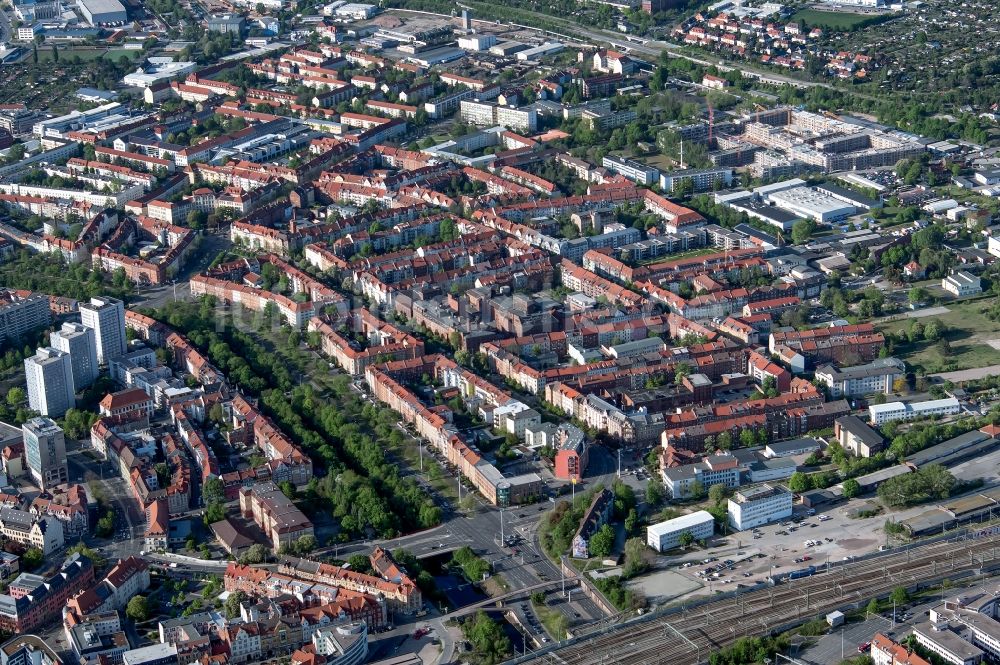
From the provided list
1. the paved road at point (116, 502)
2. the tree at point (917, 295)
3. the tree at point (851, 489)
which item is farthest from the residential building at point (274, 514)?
the tree at point (917, 295)

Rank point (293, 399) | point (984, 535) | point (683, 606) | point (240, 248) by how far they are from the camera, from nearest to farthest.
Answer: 1. point (683, 606)
2. point (984, 535)
3. point (293, 399)
4. point (240, 248)

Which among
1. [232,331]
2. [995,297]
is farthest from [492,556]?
[995,297]

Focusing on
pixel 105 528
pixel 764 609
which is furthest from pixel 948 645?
pixel 105 528

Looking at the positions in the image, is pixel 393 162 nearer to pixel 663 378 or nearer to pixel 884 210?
pixel 884 210

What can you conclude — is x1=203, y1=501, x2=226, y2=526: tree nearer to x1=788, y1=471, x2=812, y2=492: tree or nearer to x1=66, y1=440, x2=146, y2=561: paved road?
x1=66, y1=440, x2=146, y2=561: paved road

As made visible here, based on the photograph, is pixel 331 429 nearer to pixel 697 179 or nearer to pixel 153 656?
pixel 153 656

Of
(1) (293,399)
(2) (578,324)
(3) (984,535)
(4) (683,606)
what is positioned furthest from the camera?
(2) (578,324)

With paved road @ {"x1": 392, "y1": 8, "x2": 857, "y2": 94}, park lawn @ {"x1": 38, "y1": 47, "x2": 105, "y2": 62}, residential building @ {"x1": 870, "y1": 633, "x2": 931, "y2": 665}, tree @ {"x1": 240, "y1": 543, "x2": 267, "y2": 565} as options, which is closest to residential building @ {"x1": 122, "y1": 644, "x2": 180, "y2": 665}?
tree @ {"x1": 240, "y1": 543, "x2": 267, "y2": 565}

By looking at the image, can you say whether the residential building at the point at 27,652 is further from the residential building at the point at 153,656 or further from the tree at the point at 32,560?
the tree at the point at 32,560
